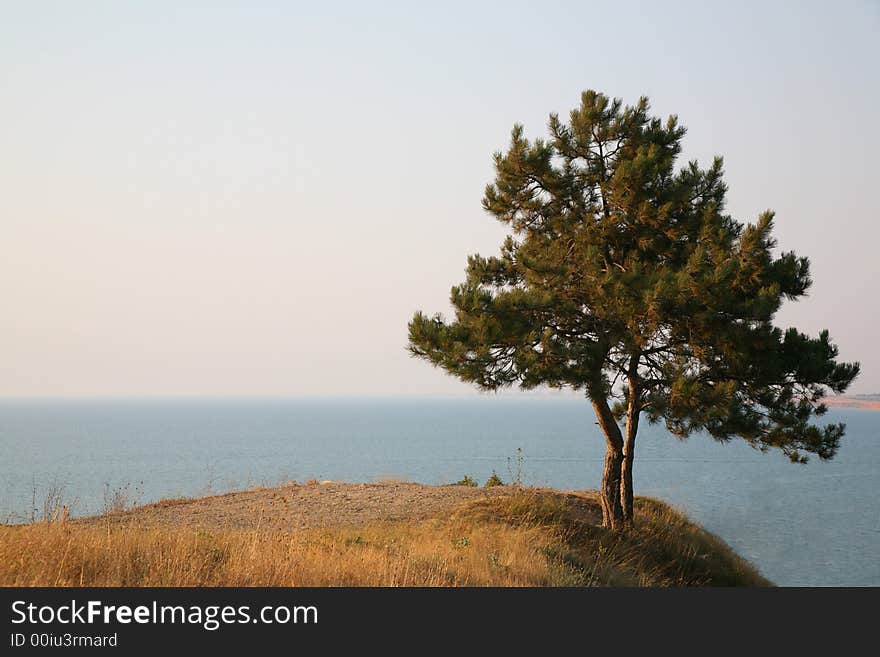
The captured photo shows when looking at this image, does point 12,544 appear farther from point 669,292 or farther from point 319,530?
point 669,292

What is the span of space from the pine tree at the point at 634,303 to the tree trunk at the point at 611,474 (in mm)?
31

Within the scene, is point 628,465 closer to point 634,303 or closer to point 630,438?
point 630,438

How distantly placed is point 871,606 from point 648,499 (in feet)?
43.9

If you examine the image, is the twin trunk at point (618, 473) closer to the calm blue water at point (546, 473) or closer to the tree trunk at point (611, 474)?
the tree trunk at point (611, 474)

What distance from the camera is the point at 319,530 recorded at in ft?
41.4

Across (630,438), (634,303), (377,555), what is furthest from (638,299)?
(377,555)

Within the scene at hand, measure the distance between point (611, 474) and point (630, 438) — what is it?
34.8 inches

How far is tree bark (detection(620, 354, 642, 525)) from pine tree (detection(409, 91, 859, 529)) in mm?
30

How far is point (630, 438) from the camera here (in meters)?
16.5

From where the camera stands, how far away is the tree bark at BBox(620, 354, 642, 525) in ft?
53.7

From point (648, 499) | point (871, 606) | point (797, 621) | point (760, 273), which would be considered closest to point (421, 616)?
point (797, 621)

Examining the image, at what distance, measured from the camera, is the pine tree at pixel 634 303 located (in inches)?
552

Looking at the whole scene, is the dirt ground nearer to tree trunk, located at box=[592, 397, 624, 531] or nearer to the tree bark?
tree trunk, located at box=[592, 397, 624, 531]

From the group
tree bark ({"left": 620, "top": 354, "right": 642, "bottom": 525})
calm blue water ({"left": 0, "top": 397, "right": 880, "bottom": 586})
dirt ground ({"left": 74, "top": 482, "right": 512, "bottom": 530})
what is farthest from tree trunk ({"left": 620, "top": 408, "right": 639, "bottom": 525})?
dirt ground ({"left": 74, "top": 482, "right": 512, "bottom": 530})
